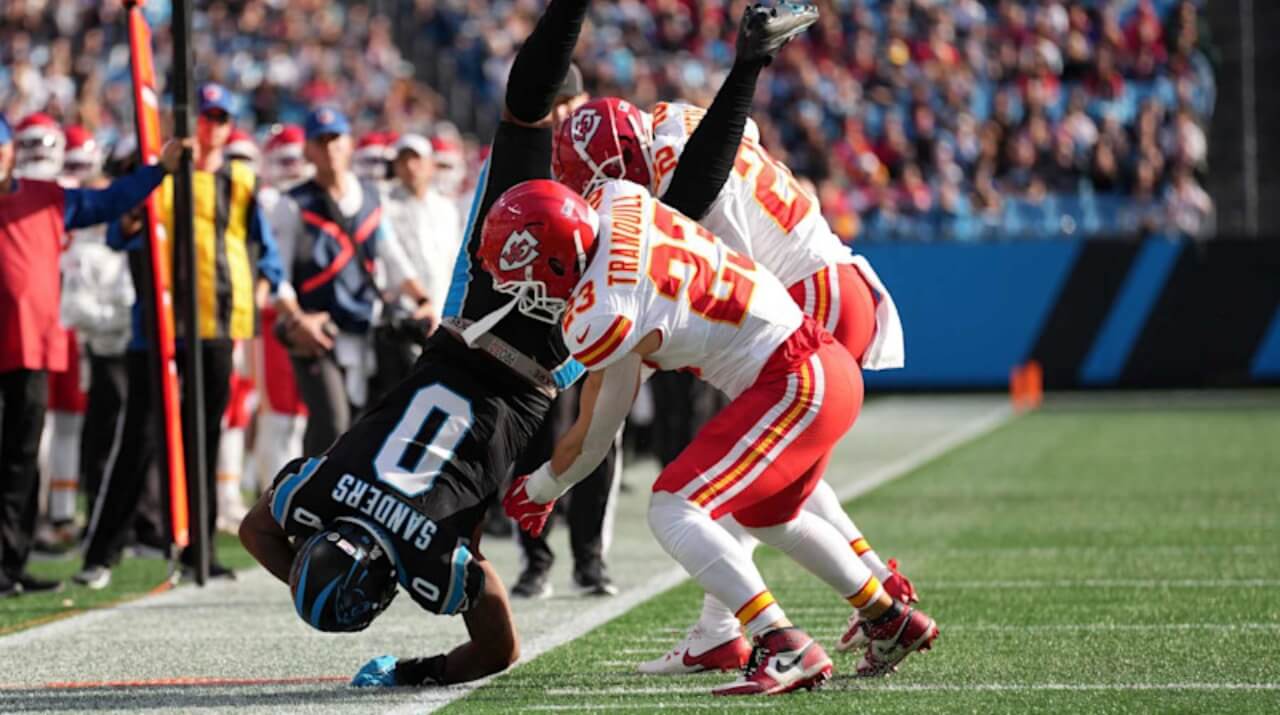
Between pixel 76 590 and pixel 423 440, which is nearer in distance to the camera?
pixel 423 440

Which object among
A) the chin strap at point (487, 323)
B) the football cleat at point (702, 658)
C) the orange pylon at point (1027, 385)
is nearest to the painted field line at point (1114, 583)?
the football cleat at point (702, 658)

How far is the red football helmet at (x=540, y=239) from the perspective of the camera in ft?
17.0

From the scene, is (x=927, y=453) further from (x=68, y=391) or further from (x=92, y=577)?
(x=92, y=577)

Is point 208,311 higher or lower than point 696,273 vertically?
lower

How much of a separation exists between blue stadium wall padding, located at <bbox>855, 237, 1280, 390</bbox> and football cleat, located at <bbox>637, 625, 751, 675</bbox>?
596 inches

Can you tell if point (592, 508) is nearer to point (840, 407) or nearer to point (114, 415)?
point (840, 407)

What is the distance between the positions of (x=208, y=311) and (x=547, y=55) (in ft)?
11.1

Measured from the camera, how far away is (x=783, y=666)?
5.25 meters

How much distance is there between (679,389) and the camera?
1033 cm

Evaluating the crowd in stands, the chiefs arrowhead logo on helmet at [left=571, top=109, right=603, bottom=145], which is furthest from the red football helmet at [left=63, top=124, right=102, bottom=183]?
the crowd in stands

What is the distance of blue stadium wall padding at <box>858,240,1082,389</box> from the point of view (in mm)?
21328

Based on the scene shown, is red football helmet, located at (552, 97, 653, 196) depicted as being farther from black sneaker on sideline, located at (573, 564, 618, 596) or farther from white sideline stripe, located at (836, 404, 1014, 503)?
white sideline stripe, located at (836, 404, 1014, 503)

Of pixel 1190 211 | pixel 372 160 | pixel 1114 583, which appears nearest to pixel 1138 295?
pixel 1190 211

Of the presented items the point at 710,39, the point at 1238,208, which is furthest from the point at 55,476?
the point at 710,39
